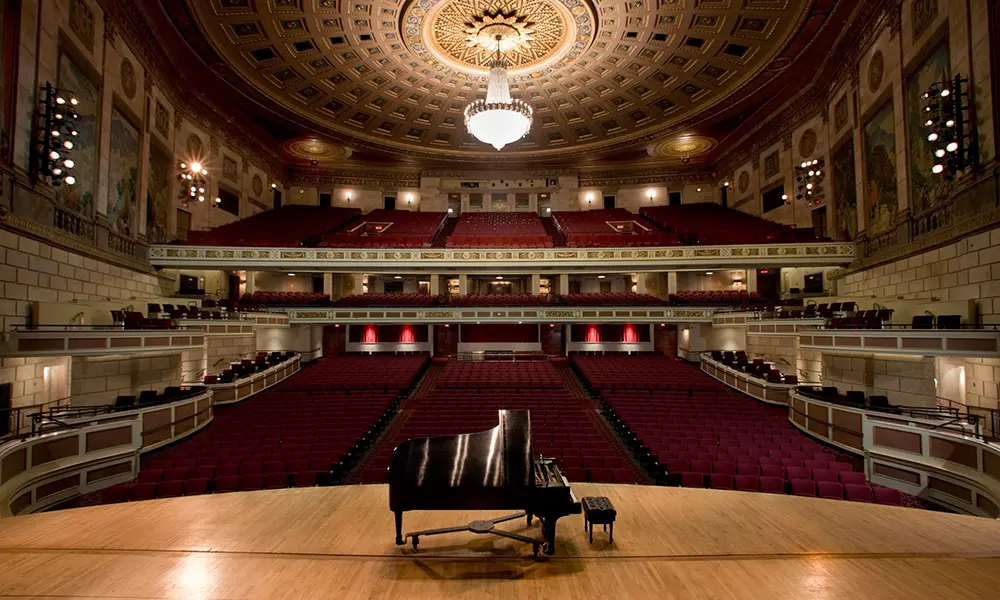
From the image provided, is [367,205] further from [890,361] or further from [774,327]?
[890,361]

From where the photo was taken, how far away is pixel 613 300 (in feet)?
65.1

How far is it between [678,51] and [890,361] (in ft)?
36.0

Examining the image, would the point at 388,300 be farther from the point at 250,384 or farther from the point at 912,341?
the point at 912,341

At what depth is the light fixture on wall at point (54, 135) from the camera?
9070mm

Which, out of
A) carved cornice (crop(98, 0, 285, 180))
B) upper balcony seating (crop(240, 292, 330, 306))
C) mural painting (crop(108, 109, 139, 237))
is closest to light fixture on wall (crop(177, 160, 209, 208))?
mural painting (crop(108, 109, 139, 237))

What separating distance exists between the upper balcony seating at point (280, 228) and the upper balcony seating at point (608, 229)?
11.0 meters

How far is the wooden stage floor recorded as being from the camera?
3490 mm

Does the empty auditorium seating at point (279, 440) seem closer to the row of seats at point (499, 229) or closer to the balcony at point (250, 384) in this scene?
the balcony at point (250, 384)

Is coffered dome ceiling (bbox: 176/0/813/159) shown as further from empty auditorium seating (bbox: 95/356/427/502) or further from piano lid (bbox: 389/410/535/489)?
piano lid (bbox: 389/410/535/489)

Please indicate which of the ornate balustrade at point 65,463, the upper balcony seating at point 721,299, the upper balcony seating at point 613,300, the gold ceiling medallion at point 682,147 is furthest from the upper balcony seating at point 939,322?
the gold ceiling medallion at point 682,147

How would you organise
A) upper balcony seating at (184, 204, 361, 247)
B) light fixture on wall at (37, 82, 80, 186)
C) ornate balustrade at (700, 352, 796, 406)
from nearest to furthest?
1. light fixture on wall at (37, 82, 80, 186)
2. ornate balustrade at (700, 352, 796, 406)
3. upper balcony seating at (184, 204, 361, 247)

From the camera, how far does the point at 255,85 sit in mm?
16734

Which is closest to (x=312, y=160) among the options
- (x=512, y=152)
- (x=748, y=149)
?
(x=512, y=152)

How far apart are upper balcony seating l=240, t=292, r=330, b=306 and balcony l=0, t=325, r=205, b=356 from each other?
9.30 meters
